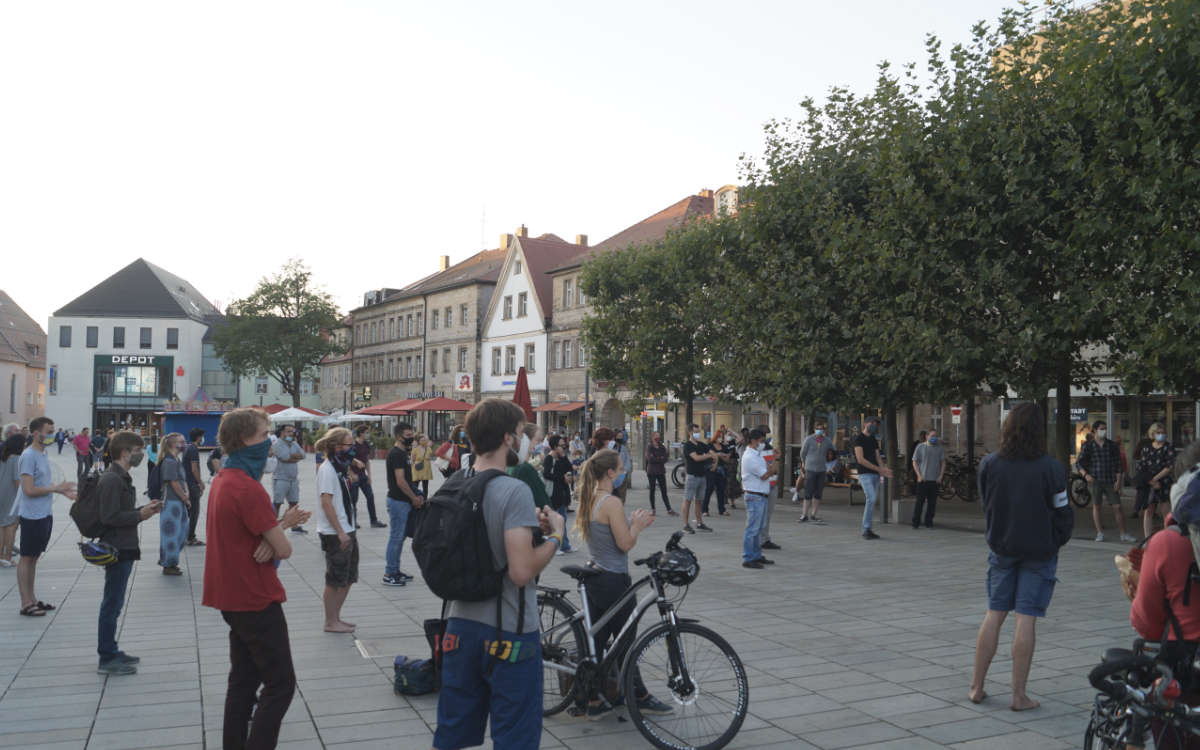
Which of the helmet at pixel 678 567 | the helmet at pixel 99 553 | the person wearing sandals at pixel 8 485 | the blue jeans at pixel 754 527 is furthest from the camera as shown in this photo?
the blue jeans at pixel 754 527

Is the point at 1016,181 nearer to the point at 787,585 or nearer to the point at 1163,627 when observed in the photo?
the point at 787,585

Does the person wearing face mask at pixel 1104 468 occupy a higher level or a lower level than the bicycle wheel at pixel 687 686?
higher

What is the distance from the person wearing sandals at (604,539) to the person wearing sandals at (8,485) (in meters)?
6.96

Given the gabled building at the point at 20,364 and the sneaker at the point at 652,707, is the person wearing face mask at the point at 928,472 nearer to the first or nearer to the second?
the sneaker at the point at 652,707

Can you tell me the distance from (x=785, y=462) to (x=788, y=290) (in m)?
7.19

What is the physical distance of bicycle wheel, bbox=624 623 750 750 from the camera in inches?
211

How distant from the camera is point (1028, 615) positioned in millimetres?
5949

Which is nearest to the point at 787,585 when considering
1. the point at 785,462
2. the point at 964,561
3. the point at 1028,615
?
the point at 964,561

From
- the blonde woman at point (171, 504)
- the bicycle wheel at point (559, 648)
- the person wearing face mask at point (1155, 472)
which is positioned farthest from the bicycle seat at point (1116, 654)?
the person wearing face mask at point (1155, 472)

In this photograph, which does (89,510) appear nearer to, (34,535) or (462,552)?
(34,535)

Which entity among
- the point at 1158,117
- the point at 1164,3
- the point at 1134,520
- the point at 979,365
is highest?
the point at 1164,3

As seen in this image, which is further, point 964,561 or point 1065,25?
point 1065,25

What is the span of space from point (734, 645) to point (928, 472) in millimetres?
11617

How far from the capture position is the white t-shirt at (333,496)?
8367 mm
